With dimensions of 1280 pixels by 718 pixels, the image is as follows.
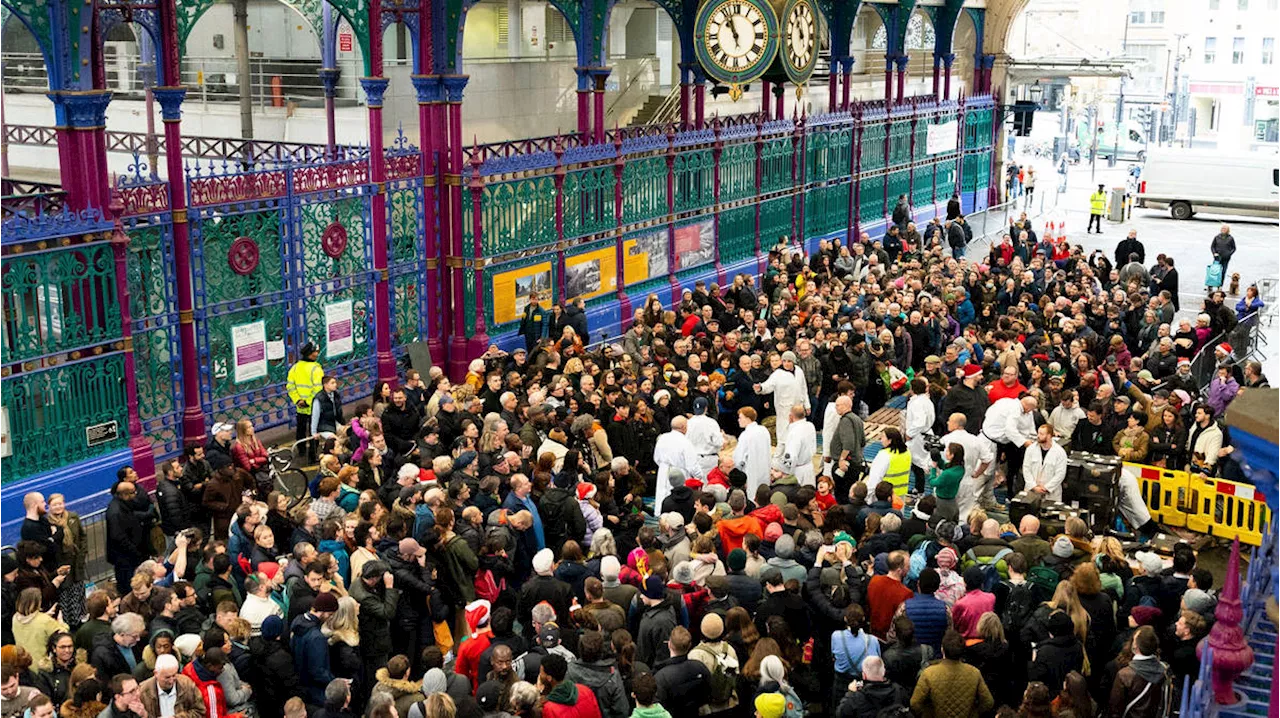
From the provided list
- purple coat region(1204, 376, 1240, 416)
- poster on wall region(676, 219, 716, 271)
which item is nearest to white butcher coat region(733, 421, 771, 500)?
purple coat region(1204, 376, 1240, 416)

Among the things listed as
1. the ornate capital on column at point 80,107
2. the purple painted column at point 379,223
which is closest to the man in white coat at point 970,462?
the purple painted column at point 379,223

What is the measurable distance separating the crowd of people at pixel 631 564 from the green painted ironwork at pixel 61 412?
205 centimetres

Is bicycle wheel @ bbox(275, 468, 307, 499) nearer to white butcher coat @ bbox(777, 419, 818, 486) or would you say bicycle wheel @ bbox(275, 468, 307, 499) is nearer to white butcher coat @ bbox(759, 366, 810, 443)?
white butcher coat @ bbox(777, 419, 818, 486)

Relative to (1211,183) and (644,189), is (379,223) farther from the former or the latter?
(1211,183)

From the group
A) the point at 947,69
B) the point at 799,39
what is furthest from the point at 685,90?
the point at 947,69

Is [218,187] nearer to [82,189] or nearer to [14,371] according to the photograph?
[82,189]

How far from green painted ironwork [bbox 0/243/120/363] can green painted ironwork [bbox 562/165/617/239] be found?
912 centimetres

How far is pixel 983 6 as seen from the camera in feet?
135

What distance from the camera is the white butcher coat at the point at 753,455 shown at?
15875 mm

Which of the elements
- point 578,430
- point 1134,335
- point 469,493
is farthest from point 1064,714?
point 1134,335

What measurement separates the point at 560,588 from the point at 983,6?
3399 cm

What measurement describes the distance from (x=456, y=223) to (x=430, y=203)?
51 centimetres

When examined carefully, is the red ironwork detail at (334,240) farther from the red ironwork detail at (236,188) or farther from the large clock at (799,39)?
the large clock at (799,39)

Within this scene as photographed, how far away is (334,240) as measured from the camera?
19.8 m
